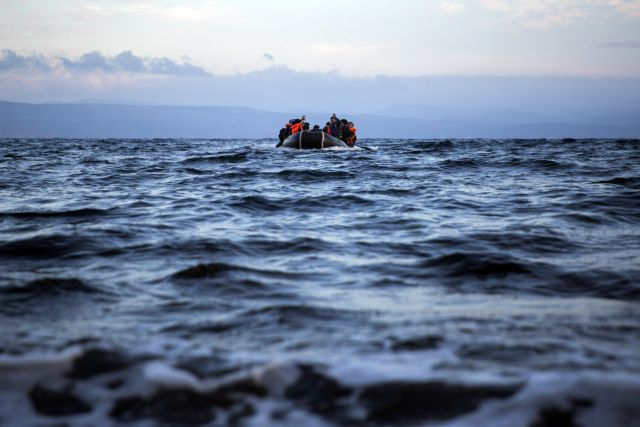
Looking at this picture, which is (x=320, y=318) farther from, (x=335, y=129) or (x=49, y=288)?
(x=335, y=129)

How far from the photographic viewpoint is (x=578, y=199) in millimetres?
10523

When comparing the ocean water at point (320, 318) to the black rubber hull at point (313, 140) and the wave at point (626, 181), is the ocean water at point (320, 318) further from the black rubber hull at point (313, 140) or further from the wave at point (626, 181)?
the black rubber hull at point (313, 140)

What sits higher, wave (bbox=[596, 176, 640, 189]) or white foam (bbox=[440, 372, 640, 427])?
wave (bbox=[596, 176, 640, 189])

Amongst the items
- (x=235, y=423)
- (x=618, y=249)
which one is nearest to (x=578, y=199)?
(x=618, y=249)

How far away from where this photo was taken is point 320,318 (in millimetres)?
3818

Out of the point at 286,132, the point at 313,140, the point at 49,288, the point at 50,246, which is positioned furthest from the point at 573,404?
the point at 286,132

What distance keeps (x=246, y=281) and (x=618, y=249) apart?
4119 millimetres

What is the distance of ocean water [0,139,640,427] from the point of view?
2.58m

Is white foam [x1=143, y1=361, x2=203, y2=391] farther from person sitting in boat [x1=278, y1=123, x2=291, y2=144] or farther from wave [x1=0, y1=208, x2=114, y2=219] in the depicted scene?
person sitting in boat [x1=278, y1=123, x2=291, y2=144]

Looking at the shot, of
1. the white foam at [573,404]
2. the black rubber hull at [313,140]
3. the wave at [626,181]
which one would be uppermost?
the black rubber hull at [313,140]

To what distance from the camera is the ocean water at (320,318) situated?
258 centimetres

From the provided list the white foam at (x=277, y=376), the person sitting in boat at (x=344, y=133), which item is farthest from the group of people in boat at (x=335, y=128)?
the white foam at (x=277, y=376)

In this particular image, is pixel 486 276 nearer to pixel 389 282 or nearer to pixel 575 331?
pixel 389 282

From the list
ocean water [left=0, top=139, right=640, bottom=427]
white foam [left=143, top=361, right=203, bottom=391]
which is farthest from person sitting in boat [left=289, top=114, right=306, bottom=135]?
white foam [left=143, top=361, right=203, bottom=391]
